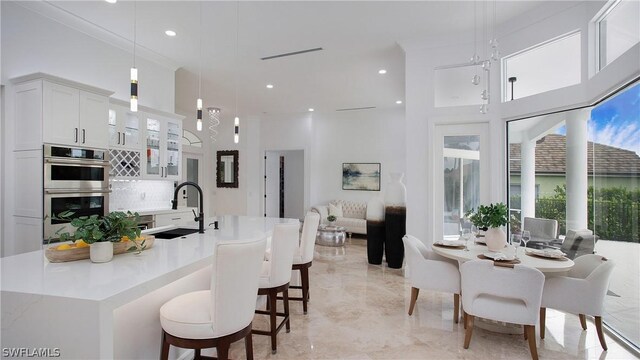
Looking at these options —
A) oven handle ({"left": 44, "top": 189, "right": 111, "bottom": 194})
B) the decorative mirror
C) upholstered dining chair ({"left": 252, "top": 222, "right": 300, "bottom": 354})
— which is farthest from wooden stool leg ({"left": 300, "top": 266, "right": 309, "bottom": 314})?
the decorative mirror

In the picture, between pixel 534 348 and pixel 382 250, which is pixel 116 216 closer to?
pixel 534 348

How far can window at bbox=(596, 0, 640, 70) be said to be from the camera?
2.58 meters

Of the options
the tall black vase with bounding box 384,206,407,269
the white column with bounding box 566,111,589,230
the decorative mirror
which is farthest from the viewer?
the decorative mirror

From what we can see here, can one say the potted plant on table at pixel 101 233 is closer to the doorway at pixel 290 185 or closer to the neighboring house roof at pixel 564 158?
the neighboring house roof at pixel 564 158

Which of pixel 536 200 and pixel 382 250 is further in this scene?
pixel 382 250

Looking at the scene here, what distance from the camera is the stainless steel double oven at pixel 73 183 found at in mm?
3125

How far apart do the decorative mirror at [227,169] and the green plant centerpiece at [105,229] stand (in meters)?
6.86

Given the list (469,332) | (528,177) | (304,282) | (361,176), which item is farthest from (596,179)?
(361,176)

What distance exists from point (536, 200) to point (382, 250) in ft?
7.72

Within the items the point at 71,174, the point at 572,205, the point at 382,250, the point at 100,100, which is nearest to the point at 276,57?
the point at 100,100

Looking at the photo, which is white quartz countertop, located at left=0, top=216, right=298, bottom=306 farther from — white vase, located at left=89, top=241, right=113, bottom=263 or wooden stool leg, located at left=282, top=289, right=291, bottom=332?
wooden stool leg, located at left=282, top=289, right=291, bottom=332

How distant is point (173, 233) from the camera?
9.24ft

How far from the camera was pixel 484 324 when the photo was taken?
117 inches

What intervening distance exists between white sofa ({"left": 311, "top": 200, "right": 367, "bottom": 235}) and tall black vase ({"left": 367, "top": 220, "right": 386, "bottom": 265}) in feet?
6.92
